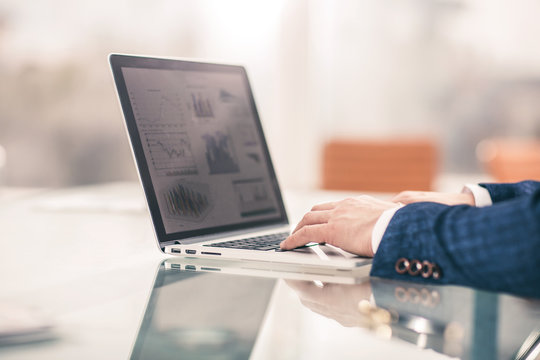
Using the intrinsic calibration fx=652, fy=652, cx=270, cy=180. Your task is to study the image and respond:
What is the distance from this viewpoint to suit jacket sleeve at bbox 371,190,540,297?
2.46 ft

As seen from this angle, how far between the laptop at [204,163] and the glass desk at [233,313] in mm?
52

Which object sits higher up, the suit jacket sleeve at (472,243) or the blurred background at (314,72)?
the blurred background at (314,72)

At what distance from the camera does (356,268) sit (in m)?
0.88

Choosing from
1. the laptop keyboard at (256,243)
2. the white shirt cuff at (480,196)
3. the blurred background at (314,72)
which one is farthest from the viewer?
the blurred background at (314,72)

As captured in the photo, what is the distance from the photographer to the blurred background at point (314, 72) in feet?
22.0

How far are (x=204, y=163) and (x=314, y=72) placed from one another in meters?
5.41

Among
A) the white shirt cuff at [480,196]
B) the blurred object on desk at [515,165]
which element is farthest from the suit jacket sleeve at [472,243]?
the blurred object on desk at [515,165]

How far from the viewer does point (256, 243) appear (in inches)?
41.9

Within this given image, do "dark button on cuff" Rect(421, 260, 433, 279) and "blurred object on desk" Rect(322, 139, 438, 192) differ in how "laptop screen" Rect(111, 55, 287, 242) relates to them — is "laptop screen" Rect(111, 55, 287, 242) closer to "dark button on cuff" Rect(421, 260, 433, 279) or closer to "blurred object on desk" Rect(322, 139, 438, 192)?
"dark button on cuff" Rect(421, 260, 433, 279)

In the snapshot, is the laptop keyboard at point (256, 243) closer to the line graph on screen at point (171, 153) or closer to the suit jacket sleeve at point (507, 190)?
the line graph on screen at point (171, 153)

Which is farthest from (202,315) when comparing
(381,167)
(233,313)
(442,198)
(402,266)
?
(381,167)

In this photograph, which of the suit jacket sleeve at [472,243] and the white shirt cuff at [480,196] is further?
the white shirt cuff at [480,196]

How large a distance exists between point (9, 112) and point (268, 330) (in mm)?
7269

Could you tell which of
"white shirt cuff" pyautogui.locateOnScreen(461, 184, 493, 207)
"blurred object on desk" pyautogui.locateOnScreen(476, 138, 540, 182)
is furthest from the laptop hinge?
"blurred object on desk" pyautogui.locateOnScreen(476, 138, 540, 182)
